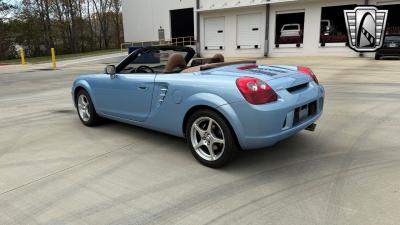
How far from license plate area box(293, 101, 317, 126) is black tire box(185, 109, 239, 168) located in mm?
719

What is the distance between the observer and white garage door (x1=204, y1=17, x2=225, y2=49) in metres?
27.1

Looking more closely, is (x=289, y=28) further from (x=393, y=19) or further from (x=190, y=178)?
(x=190, y=178)

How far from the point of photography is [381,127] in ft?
17.0

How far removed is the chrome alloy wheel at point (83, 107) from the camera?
18.8 ft

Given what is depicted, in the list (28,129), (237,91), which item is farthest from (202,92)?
(28,129)

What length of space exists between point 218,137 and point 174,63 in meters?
1.29

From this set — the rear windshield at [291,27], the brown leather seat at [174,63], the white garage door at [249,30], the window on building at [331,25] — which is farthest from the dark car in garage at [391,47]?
the brown leather seat at [174,63]

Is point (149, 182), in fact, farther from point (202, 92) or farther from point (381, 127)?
point (381, 127)

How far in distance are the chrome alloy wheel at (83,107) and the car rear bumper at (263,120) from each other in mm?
3116

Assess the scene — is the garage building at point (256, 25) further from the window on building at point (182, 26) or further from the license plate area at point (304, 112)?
the license plate area at point (304, 112)

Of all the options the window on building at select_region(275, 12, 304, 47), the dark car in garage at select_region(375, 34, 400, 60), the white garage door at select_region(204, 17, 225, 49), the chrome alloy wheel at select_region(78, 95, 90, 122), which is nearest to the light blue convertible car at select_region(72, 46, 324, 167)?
the chrome alloy wheel at select_region(78, 95, 90, 122)

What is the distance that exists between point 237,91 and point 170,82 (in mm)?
1010

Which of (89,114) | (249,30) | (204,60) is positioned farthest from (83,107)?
(249,30)

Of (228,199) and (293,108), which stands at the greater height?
(293,108)
